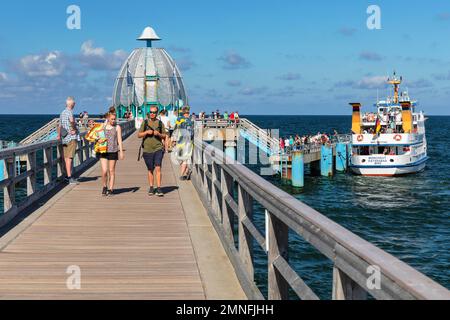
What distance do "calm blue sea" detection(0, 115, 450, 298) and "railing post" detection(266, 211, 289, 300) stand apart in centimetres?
931

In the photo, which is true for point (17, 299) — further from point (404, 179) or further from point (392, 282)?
point (404, 179)

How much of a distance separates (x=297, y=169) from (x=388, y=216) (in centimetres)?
1161

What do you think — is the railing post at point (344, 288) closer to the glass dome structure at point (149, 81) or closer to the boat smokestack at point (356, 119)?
the boat smokestack at point (356, 119)

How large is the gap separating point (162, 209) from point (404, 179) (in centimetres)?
3605

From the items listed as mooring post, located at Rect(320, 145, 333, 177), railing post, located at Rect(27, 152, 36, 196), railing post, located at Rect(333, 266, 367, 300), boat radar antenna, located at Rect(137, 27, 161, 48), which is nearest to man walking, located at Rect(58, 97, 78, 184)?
railing post, located at Rect(27, 152, 36, 196)

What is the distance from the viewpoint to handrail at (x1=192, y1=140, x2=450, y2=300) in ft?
8.25

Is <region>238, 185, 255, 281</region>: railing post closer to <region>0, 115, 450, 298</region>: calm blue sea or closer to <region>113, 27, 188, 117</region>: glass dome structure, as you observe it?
<region>0, 115, 450, 298</region>: calm blue sea

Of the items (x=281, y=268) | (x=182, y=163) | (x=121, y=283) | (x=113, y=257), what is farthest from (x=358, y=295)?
(x=182, y=163)

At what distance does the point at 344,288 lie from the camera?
10.1ft

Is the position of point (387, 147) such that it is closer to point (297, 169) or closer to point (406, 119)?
point (406, 119)
